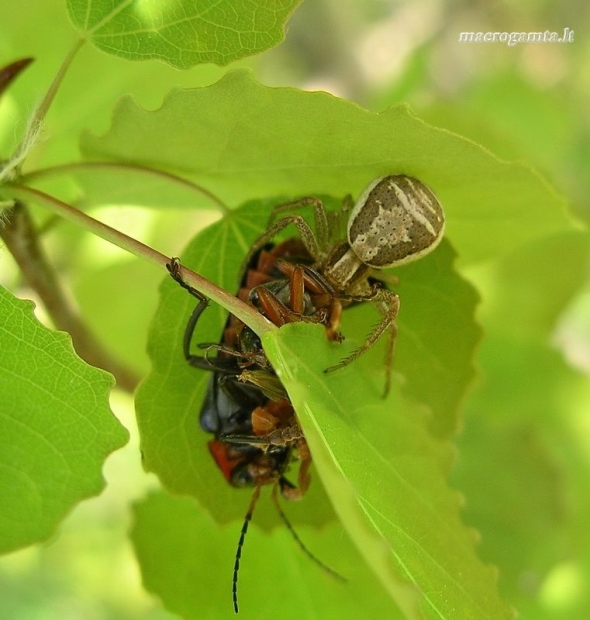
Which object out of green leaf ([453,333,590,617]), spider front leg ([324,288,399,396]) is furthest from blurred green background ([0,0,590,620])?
spider front leg ([324,288,399,396])

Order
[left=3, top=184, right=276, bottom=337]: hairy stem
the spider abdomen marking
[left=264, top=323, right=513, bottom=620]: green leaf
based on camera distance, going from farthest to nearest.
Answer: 1. the spider abdomen marking
2. [left=3, top=184, right=276, bottom=337]: hairy stem
3. [left=264, top=323, right=513, bottom=620]: green leaf

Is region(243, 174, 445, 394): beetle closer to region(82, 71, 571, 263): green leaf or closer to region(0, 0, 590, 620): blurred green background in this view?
region(82, 71, 571, 263): green leaf

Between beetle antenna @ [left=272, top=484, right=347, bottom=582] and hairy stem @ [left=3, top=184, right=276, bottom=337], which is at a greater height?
hairy stem @ [left=3, top=184, right=276, bottom=337]

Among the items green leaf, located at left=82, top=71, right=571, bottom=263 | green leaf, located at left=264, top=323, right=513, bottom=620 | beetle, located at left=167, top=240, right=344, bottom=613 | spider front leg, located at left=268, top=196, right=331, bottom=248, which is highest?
spider front leg, located at left=268, top=196, right=331, bottom=248

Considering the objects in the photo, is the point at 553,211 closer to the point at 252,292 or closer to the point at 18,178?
the point at 252,292

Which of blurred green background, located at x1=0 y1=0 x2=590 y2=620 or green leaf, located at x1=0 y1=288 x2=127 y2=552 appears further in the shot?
blurred green background, located at x1=0 y1=0 x2=590 y2=620

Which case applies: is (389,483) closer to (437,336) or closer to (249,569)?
(437,336)

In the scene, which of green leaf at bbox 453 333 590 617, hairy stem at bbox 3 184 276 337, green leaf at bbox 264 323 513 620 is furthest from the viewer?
green leaf at bbox 453 333 590 617
